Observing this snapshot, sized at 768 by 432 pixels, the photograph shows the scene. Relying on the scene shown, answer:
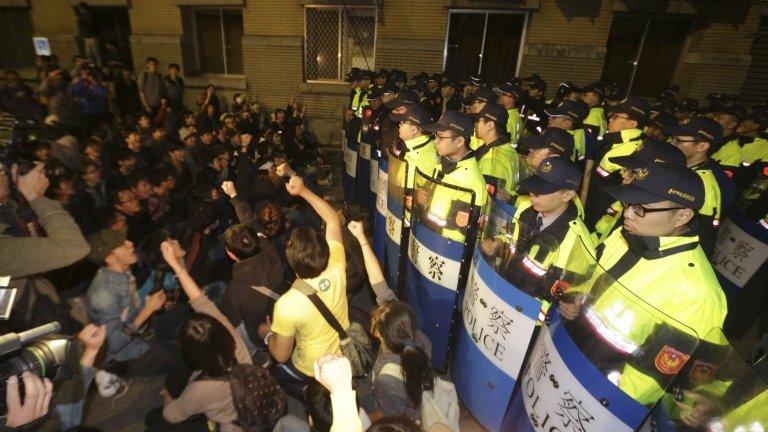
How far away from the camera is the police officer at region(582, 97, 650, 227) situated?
199 inches

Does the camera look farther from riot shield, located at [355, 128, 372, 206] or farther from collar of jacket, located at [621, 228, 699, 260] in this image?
riot shield, located at [355, 128, 372, 206]

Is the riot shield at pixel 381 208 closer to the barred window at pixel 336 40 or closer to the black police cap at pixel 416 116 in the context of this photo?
the black police cap at pixel 416 116

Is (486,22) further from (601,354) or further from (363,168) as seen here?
(601,354)

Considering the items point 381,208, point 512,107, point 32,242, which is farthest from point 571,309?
point 512,107

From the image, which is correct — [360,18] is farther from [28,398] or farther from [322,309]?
[28,398]

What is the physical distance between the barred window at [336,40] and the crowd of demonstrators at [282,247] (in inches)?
225

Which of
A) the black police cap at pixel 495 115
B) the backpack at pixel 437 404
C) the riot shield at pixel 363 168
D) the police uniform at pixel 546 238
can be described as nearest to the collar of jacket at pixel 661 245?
the police uniform at pixel 546 238

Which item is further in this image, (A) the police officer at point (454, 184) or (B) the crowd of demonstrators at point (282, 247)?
(A) the police officer at point (454, 184)

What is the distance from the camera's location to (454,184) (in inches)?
137

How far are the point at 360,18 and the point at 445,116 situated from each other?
9.45 m

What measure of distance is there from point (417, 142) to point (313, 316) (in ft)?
8.39

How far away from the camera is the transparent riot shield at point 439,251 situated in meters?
3.22

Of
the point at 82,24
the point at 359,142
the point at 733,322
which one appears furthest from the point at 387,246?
the point at 82,24

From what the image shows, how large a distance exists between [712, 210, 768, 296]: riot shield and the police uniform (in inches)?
123
